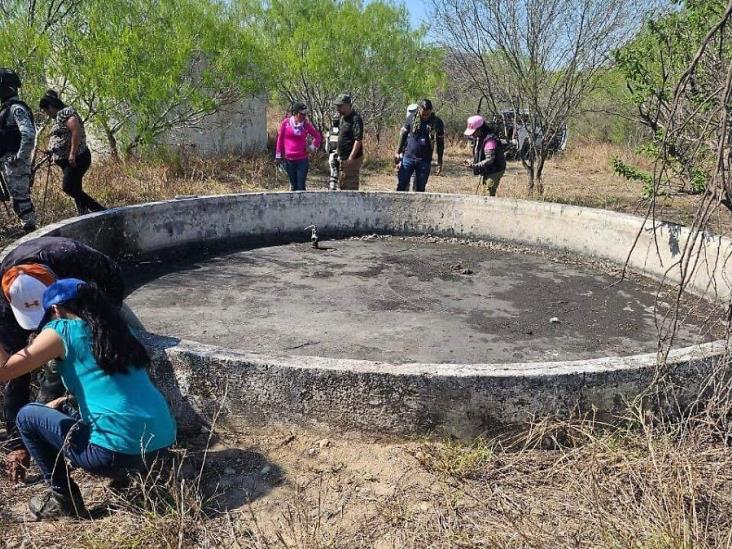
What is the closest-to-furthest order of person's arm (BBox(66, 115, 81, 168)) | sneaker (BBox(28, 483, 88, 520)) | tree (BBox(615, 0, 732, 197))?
sneaker (BBox(28, 483, 88, 520))
tree (BBox(615, 0, 732, 197))
person's arm (BBox(66, 115, 81, 168))

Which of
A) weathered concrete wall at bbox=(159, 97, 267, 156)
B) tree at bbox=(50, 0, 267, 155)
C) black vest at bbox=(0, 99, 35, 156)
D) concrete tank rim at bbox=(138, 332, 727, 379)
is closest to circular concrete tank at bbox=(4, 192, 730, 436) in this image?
concrete tank rim at bbox=(138, 332, 727, 379)

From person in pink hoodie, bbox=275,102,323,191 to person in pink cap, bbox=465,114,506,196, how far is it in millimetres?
2207

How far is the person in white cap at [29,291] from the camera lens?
3033 mm

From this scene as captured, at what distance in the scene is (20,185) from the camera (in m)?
6.79

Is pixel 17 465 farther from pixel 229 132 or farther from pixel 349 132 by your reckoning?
pixel 229 132

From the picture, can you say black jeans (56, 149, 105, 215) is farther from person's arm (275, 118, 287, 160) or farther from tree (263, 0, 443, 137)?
tree (263, 0, 443, 137)

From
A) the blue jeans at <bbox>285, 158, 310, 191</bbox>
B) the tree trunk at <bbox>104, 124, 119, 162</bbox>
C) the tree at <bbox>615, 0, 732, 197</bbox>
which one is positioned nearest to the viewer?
the tree at <bbox>615, 0, 732, 197</bbox>

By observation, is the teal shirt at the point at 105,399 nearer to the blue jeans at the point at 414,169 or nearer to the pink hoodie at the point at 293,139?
the pink hoodie at the point at 293,139

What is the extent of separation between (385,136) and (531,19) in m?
7.40

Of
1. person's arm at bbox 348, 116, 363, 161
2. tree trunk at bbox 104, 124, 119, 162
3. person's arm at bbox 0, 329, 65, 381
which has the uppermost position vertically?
A: person's arm at bbox 348, 116, 363, 161

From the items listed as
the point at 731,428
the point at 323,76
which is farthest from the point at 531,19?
the point at 731,428

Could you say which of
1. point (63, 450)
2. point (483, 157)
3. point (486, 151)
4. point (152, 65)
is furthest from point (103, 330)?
point (152, 65)

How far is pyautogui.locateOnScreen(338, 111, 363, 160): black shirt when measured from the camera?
925 centimetres

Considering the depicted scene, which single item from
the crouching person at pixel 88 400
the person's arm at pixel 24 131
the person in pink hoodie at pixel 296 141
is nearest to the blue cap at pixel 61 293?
the crouching person at pixel 88 400
